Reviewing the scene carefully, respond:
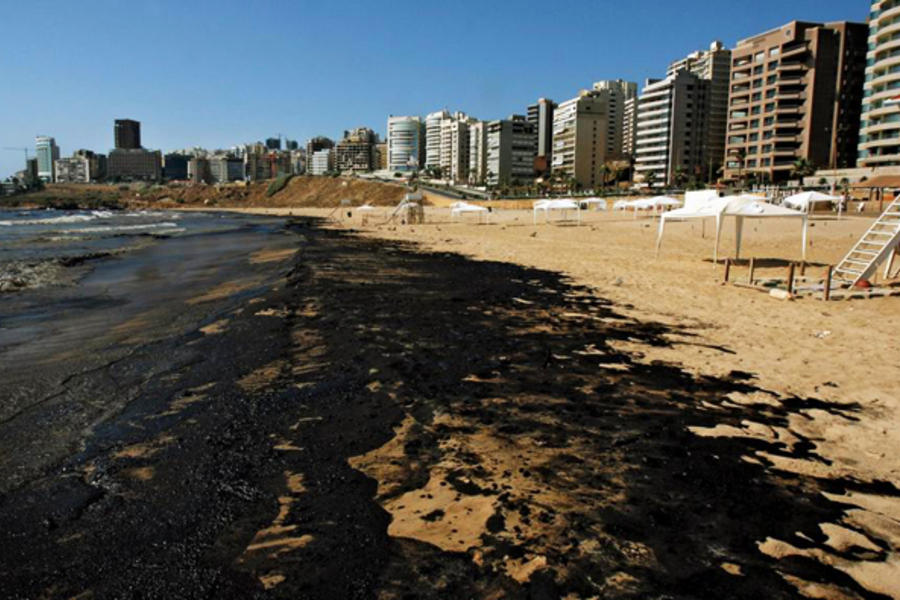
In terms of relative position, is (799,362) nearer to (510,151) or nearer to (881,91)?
(881,91)

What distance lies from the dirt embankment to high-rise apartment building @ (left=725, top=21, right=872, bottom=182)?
65.4 metres

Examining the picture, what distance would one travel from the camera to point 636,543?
3.39 meters

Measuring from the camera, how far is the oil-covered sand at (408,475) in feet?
10.4

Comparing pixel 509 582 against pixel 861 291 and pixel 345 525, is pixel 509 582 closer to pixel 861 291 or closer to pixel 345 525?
pixel 345 525

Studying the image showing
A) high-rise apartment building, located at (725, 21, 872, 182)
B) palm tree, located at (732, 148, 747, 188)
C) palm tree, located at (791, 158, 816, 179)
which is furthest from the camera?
palm tree, located at (732, 148, 747, 188)

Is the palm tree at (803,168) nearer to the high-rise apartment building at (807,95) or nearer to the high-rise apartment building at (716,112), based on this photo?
the high-rise apartment building at (807,95)

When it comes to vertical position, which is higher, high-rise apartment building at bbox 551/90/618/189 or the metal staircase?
high-rise apartment building at bbox 551/90/618/189

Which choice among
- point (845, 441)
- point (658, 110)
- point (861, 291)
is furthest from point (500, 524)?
point (658, 110)

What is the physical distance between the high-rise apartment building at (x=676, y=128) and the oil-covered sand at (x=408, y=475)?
12326 centimetres

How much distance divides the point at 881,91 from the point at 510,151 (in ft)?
330

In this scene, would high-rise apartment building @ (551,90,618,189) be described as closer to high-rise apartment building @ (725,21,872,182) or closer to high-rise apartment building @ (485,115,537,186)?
high-rise apartment building @ (485,115,537,186)

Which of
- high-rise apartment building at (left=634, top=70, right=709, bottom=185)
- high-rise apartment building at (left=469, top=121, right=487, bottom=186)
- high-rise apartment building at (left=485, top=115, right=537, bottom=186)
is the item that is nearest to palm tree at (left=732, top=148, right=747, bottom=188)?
high-rise apartment building at (left=634, top=70, right=709, bottom=185)

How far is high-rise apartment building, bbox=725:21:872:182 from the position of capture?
87375 millimetres

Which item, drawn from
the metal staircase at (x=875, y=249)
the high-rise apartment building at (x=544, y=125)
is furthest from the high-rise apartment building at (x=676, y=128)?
the metal staircase at (x=875, y=249)
